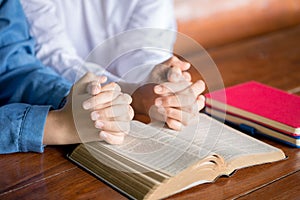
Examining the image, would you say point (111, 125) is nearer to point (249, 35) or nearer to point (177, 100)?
point (177, 100)

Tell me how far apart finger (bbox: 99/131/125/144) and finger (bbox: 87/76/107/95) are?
0.06 meters

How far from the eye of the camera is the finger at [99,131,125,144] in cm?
73

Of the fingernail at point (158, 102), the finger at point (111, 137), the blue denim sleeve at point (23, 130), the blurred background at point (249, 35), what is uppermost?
the blurred background at point (249, 35)

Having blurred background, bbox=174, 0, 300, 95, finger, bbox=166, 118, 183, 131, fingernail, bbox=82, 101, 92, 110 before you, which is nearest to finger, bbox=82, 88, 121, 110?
fingernail, bbox=82, 101, 92, 110

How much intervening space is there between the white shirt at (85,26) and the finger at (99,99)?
0.18 m

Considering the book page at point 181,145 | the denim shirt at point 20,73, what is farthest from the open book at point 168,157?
the denim shirt at point 20,73

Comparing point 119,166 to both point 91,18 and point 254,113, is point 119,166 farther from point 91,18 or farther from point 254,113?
point 91,18

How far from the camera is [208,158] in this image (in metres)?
0.66

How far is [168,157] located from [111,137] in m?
0.09

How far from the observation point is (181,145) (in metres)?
0.73

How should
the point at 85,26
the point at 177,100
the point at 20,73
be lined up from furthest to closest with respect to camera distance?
1. the point at 85,26
2. the point at 20,73
3. the point at 177,100

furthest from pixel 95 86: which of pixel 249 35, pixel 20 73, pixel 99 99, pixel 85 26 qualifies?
pixel 249 35

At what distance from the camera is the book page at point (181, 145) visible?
2.22 feet

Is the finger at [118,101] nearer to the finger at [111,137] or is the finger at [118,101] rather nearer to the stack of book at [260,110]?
the finger at [111,137]
